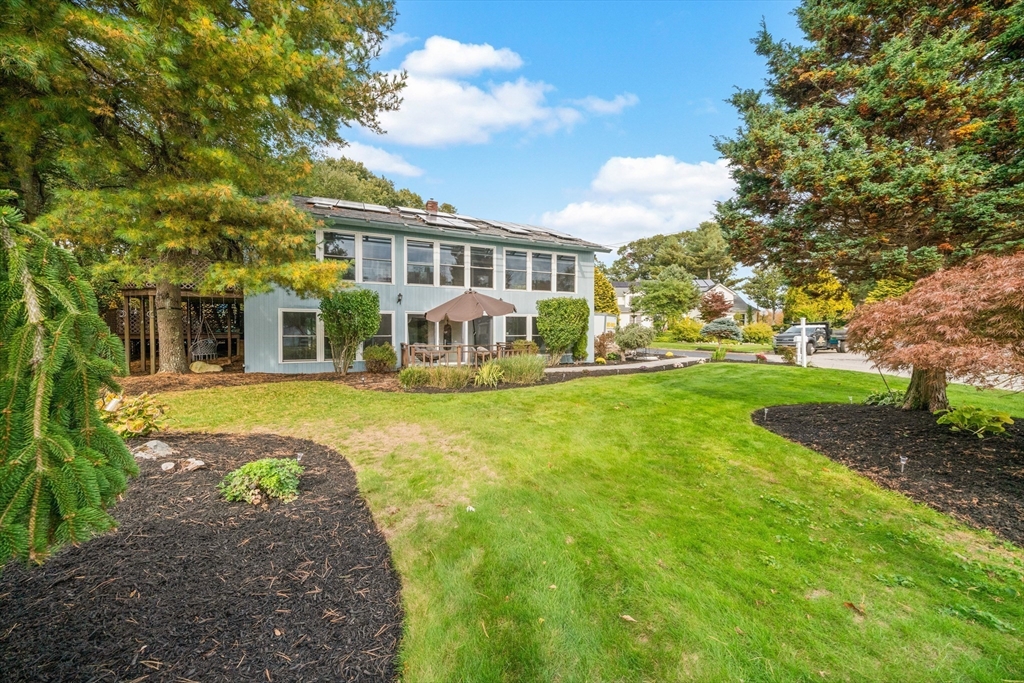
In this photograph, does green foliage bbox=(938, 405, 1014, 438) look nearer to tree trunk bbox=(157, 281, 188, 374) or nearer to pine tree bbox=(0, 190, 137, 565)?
pine tree bbox=(0, 190, 137, 565)

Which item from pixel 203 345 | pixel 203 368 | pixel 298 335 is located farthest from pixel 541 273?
pixel 203 345

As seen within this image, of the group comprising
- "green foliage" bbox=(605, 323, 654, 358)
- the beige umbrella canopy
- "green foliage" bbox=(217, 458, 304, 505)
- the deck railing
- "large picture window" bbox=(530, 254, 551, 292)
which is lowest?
"green foliage" bbox=(217, 458, 304, 505)

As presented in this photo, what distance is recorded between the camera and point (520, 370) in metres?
10.7

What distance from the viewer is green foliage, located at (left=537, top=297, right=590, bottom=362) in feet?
48.4

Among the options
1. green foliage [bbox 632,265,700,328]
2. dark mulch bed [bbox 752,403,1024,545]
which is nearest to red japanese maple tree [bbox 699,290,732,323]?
green foliage [bbox 632,265,700,328]

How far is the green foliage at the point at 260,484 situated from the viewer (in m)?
3.58

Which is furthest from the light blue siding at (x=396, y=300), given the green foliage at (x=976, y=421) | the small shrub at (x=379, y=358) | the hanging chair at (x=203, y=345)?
the green foliage at (x=976, y=421)

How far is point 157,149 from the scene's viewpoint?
9.08m

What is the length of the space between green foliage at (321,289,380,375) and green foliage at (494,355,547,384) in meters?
4.03

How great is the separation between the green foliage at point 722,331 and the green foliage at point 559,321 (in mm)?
19073

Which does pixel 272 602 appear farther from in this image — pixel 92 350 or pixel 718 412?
pixel 718 412

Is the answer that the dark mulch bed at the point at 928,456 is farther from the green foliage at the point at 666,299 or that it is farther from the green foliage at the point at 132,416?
the green foliage at the point at 666,299

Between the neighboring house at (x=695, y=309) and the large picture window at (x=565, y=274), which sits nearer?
the large picture window at (x=565, y=274)

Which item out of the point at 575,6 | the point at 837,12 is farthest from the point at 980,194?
the point at 575,6
